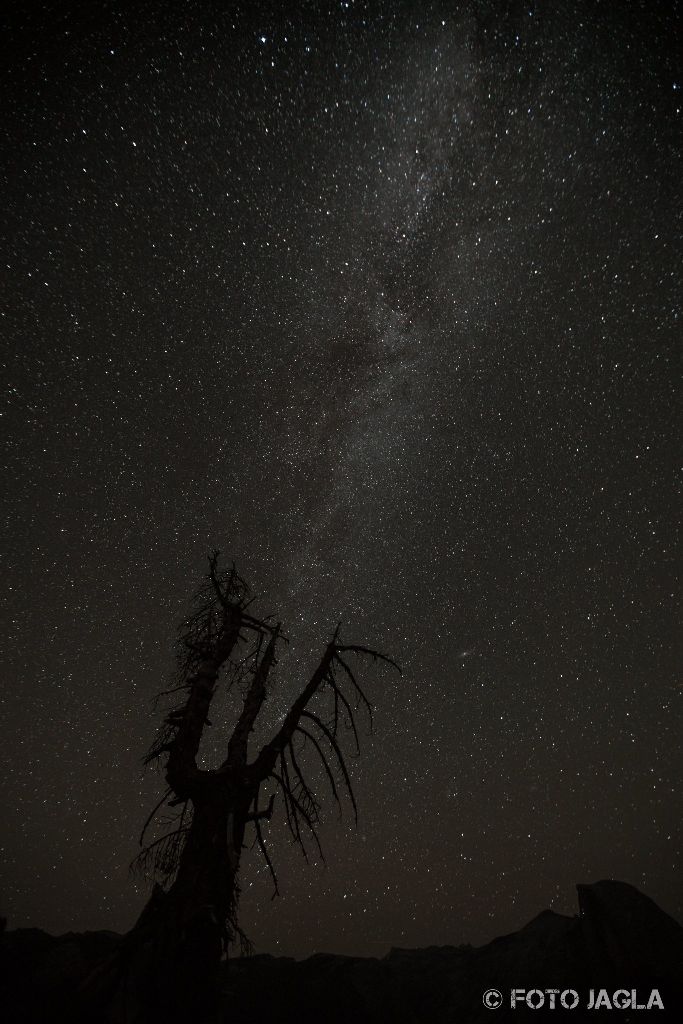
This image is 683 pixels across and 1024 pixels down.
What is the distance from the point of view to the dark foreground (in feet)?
59.7

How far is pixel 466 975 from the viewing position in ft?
72.5

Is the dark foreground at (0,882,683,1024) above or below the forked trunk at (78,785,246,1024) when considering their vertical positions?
below

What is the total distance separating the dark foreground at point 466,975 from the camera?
18.2m

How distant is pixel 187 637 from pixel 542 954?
26.0 metres

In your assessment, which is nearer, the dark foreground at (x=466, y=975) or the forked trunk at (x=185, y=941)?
the forked trunk at (x=185, y=941)

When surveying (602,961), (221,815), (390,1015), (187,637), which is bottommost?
(390,1015)

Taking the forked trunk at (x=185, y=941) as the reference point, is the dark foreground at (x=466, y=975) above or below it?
below

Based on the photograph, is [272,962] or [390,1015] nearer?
[390,1015]

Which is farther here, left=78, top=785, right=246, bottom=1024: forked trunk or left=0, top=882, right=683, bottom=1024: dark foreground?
left=0, top=882, right=683, bottom=1024: dark foreground

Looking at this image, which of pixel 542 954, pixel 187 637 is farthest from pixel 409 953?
pixel 187 637

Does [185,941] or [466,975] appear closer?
[185,941]

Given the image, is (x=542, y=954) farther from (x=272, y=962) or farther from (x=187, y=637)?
(x=187, y=637)

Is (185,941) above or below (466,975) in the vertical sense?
above

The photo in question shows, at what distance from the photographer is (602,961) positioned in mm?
19078
